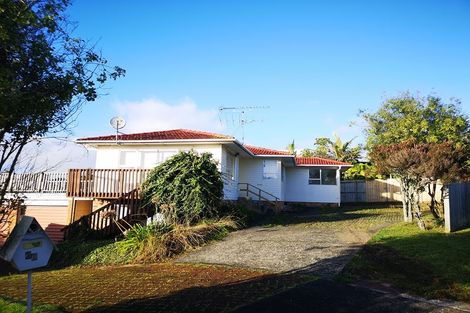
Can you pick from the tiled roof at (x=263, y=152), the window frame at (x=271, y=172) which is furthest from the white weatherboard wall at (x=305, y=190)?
the window frame at (x=271, y=172)

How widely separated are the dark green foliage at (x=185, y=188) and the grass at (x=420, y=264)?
6065 millimetres

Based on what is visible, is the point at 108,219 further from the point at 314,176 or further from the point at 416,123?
the point at 416,123

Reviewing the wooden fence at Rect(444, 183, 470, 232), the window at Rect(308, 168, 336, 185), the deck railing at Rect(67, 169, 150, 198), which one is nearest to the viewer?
the wooden fence at Rect(444, 183, 470, 232)

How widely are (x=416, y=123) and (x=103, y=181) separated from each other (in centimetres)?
2455

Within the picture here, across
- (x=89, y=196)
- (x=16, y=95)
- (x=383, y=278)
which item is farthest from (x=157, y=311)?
(x=89, y=196)

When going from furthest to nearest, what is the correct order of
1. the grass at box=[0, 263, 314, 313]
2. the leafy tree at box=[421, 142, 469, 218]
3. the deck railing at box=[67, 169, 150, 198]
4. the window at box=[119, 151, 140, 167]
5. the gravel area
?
the window at box=[119, 151, 140, 167], the deck railing at box=[67, 169, 150, 198], the leafy tree at box=[421, 142, 469, 218], the gravel area, the grass at box=[0, 263, 314, 313]

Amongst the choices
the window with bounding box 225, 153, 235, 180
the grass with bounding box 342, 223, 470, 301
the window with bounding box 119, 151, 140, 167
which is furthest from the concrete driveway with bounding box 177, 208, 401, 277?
the window with bounding box 119, 151, 140, 167

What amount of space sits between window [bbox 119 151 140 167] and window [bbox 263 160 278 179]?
8.54 metres

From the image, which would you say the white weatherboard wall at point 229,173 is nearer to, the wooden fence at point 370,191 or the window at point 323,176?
the window at point 323,176

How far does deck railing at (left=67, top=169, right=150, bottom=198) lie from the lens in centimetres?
1697

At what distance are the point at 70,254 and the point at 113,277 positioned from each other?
4910mm

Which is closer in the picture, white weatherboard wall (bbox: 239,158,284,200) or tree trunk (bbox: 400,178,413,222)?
tree trunk (bbox: 400,178,413,222)

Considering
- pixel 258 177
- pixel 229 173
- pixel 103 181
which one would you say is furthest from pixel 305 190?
pixel 103 181

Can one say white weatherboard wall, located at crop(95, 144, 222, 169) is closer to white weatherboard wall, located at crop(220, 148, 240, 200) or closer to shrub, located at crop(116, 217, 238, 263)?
white weatherboard wall, located at crop(220, 148, 240, 200)
